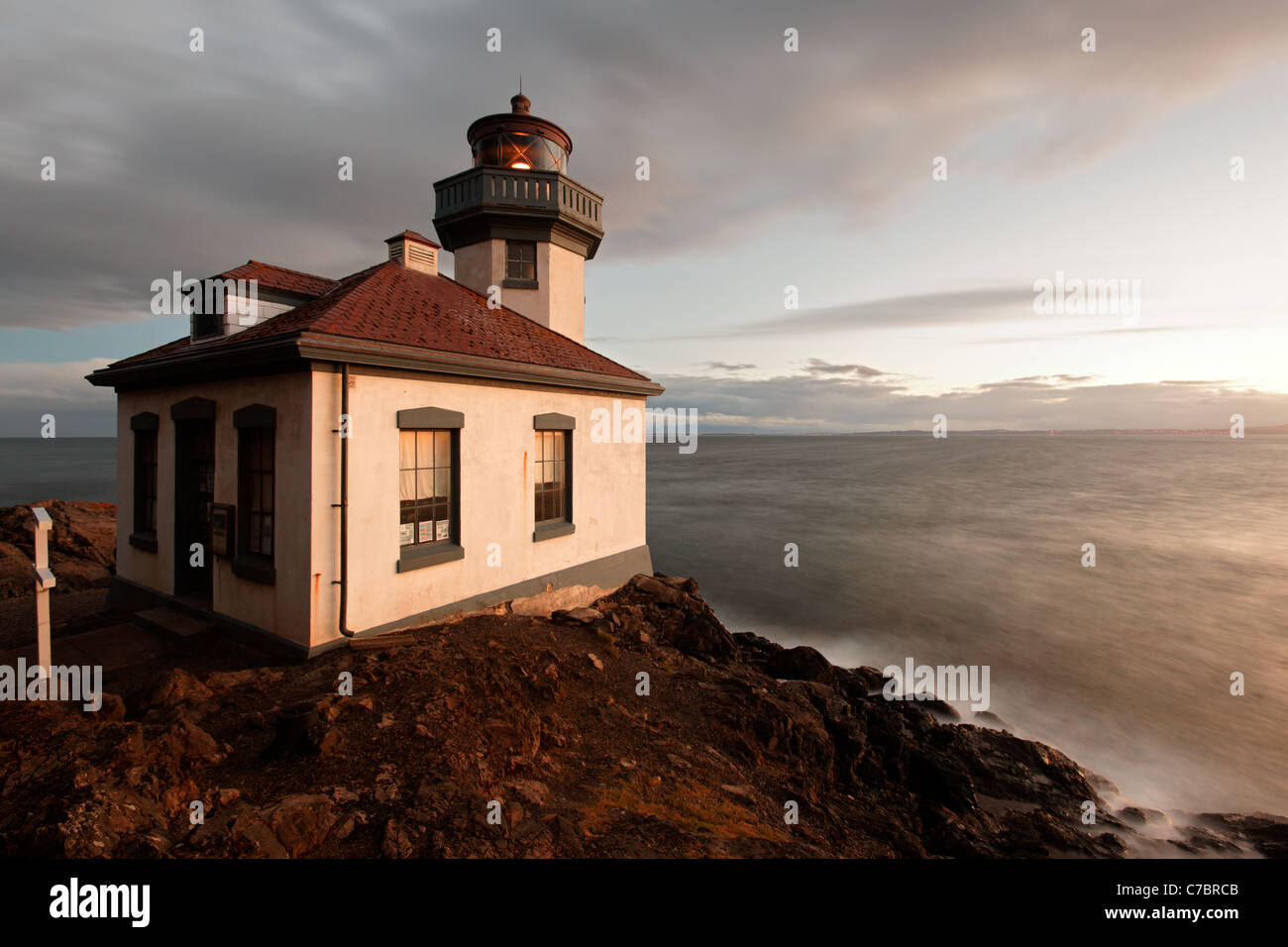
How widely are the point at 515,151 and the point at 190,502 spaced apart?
34.4ft

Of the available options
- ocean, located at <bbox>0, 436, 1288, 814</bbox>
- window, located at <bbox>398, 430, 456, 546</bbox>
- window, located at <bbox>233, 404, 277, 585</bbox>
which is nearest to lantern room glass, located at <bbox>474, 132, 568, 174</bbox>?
window, located at <bbox>398, 430, 456, 546</bbox>


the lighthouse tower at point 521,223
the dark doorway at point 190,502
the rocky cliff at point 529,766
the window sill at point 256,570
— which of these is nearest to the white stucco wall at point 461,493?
the rocky cliff at point 529,766

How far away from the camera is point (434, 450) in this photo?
826 centimetres

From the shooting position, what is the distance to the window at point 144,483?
31.4 ft

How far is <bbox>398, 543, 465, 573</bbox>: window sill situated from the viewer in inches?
304

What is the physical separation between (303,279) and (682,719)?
372 inches

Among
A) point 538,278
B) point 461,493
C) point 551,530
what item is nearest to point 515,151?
point 538,278

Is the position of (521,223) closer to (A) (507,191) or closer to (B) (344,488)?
(A) (507,191)

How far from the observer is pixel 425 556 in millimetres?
7941

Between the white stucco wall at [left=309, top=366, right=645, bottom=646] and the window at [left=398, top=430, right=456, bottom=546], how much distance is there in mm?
199

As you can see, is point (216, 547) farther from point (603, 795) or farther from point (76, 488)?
point (76, 488)

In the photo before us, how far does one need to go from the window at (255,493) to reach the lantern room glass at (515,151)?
9389mm

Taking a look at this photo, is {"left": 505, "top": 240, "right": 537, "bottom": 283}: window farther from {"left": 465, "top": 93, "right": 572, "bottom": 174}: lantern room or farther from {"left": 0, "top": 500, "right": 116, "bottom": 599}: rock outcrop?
{"left": 0, "top": 500, "right": 116, "bottom": 599}: rock outcrop

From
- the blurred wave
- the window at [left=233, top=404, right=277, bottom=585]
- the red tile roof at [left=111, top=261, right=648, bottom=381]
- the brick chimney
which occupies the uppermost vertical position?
Result: the brick chimney
